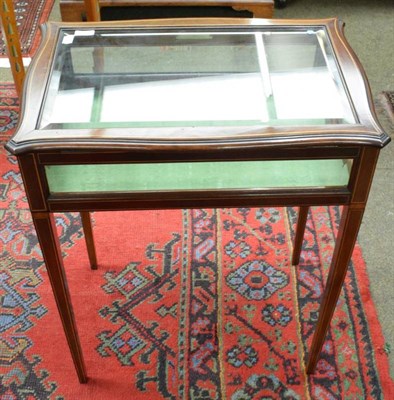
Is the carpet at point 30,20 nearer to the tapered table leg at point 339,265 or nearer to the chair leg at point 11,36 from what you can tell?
the chair leg at point 11,36

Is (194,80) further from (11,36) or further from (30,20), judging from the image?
(30,20)

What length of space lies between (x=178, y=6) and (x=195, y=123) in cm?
128

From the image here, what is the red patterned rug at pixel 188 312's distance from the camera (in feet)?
4.78

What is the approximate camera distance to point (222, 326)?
5.19ft

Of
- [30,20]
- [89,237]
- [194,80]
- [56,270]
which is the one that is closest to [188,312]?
[89,237]

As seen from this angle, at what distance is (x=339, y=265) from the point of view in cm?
123

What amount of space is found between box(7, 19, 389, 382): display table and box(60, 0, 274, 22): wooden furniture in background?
35.4 inches

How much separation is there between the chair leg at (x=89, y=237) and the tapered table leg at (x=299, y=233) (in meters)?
0.57

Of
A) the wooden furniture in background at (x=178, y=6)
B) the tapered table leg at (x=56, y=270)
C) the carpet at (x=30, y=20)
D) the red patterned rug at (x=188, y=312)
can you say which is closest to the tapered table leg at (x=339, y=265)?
the red patterned rug at (x=188, y=312)

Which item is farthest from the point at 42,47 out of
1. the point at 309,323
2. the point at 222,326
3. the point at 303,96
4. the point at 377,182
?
the point at 377,182

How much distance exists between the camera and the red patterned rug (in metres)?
1.46

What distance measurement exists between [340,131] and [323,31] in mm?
380

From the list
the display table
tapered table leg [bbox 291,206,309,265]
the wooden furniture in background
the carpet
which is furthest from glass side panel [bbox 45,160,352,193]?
the carpet

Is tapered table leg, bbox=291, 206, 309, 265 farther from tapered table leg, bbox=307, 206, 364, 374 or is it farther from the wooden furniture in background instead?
the wooden furniture in background
